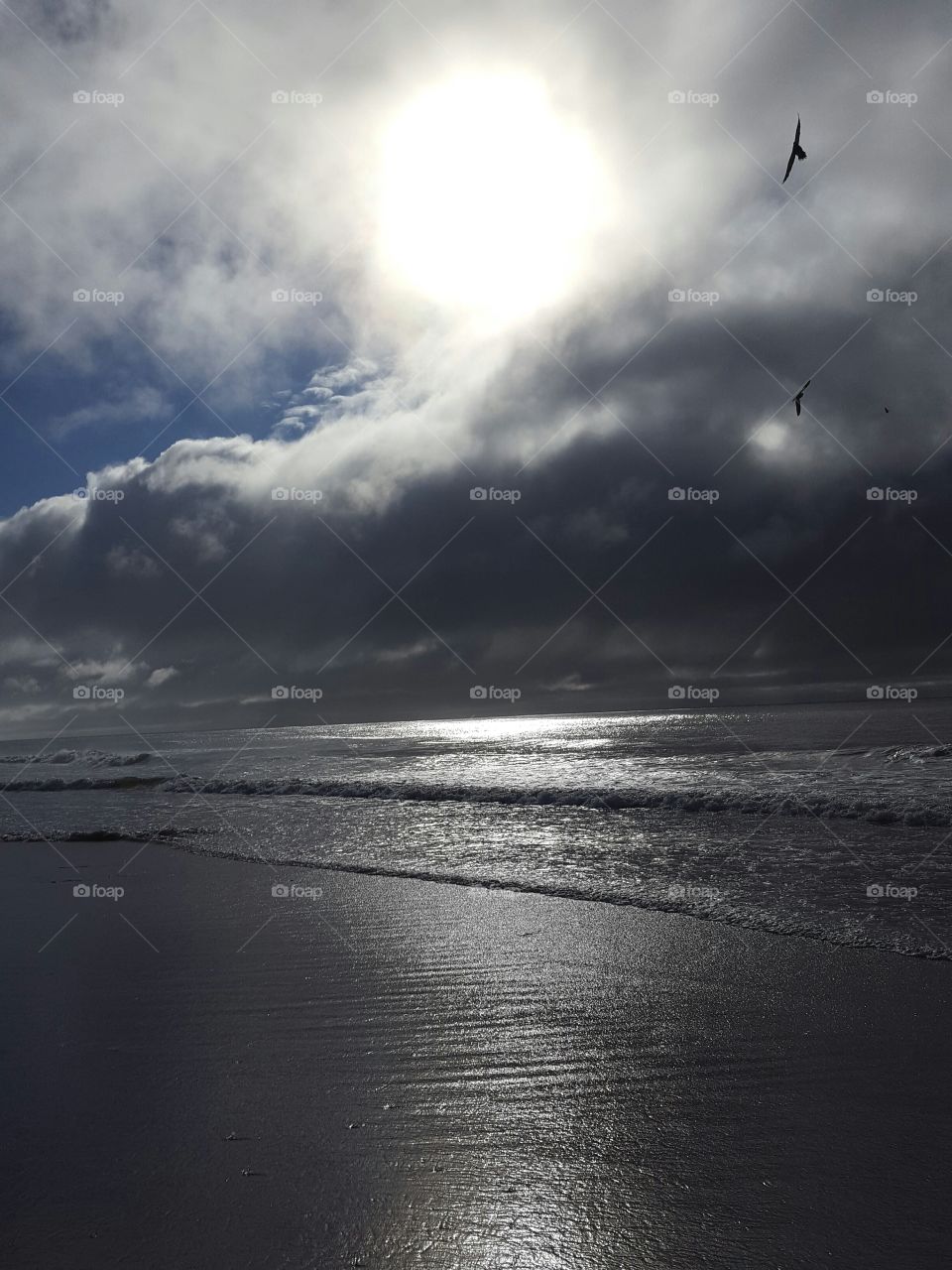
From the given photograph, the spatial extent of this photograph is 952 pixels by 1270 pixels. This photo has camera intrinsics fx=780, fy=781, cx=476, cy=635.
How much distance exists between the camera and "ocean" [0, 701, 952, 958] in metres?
8.47

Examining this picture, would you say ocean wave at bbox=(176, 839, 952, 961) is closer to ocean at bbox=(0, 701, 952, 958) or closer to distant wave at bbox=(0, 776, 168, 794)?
ocean at bbox=(0, 701, 952, 958)

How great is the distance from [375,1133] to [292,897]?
574cm

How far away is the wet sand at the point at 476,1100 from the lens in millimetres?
3006

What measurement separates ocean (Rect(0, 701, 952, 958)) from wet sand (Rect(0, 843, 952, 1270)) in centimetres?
168

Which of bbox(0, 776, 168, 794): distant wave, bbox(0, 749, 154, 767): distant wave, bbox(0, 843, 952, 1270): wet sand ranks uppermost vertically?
bbox(0, 749, 154, 767): distant wave

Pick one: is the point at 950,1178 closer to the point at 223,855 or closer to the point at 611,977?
the point at 611,977

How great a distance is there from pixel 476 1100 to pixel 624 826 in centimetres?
1047

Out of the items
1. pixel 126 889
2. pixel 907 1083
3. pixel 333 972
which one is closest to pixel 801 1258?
pixel 907 1083

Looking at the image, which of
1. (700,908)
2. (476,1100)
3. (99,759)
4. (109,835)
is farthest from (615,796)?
(99,759)

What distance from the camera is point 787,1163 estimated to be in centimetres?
346

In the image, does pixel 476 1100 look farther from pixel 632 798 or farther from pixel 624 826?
pixel 632 798

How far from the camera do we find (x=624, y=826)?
14.2 m

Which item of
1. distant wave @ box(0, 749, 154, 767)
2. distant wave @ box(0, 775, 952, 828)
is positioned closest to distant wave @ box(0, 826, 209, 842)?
distant wave @ box(0, 775, 952, 828)

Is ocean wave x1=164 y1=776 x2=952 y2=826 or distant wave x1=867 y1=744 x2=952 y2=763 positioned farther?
distant wave x1=867 y1=744 x2=952 y2=763
